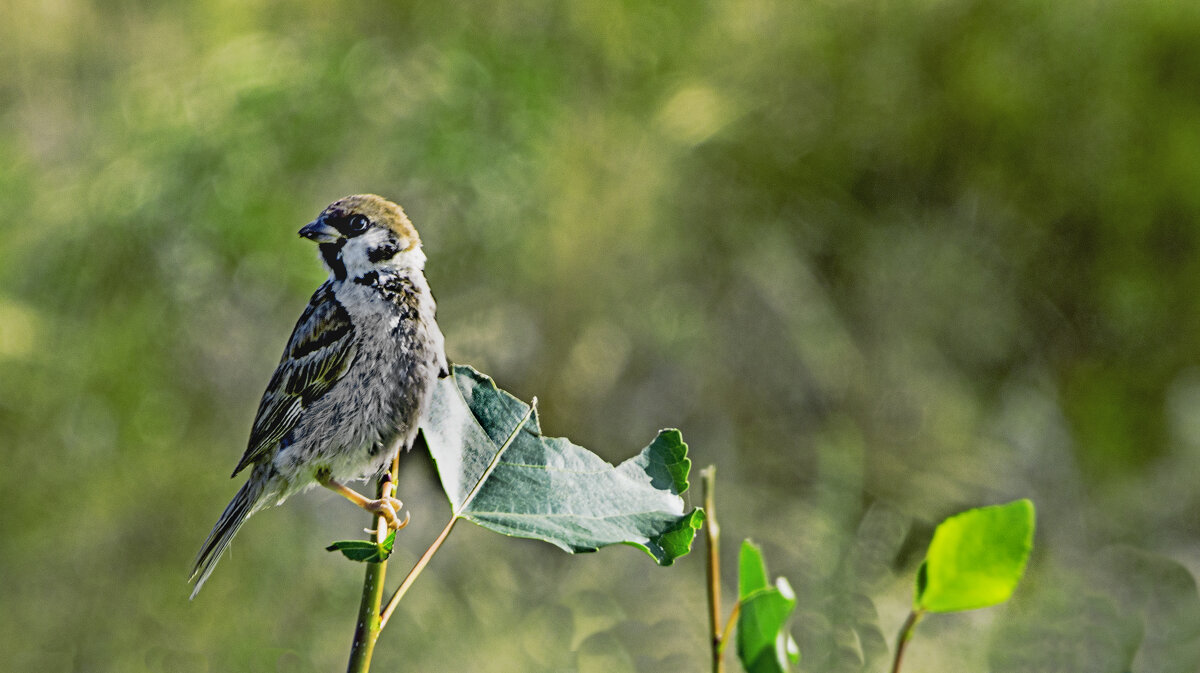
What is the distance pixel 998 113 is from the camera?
6.99ft

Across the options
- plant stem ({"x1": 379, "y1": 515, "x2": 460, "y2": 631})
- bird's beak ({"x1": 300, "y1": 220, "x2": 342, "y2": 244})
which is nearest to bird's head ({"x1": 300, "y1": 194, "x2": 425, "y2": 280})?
bird's beak ({"x1": 300, "y1": 220, "x2": 342, "y2": 244})

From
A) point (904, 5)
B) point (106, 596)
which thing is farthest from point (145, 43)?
point (904, 5)

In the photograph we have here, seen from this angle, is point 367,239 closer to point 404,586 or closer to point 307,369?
point 307,369

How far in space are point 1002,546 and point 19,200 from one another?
6.22 ft

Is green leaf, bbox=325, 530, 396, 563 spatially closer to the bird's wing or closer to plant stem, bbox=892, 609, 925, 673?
plant stem, bbox=892, 609, 925, 673

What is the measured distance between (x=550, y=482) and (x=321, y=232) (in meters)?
0.30

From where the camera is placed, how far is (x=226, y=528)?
66cm

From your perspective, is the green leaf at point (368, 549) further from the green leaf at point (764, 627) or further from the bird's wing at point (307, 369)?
the bird's wing at point (307, 369)

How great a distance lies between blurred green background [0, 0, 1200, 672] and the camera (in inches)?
67.8

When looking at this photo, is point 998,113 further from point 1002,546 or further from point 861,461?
point 1002,546

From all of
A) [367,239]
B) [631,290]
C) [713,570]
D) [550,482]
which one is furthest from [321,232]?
[631,290]

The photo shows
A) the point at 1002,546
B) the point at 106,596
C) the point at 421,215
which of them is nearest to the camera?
the point at 1002,546

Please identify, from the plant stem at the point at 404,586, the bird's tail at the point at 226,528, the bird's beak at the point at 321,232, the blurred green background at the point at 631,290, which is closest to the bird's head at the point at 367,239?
the bird's beak at the point at 321,232

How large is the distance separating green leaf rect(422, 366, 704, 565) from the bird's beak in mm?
218
